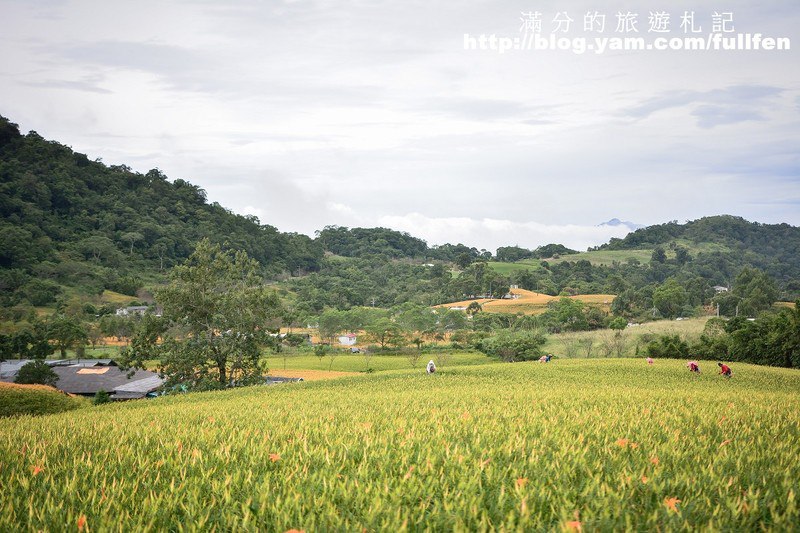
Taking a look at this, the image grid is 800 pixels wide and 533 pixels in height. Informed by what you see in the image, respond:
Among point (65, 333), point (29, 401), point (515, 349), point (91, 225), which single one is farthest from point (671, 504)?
point (91, 225)

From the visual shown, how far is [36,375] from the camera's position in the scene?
3506 centimetres

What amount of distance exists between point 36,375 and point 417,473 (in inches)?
1474

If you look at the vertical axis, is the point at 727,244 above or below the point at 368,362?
above

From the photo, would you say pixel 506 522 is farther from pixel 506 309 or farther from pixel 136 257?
pixel 136 257

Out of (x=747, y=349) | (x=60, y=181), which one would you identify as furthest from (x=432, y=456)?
(x=60, y=181)

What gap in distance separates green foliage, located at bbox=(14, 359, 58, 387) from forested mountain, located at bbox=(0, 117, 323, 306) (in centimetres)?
3556

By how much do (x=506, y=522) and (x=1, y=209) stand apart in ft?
321

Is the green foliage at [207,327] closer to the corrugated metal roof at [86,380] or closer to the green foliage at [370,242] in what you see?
the corrugated metal roof at [86,380]

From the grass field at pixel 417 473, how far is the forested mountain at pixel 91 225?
7048 centimetres

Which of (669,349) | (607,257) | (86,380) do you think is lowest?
(86,380)

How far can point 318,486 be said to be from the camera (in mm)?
5324

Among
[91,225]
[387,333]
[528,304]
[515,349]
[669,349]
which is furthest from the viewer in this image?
[91,225]

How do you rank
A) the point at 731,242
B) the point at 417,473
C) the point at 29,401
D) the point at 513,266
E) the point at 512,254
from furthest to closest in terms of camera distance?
the point at 512,254, the point at 731,242, the point at 513,266, the point at 29,401, the point at 417,473

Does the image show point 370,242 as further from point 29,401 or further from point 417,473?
point 417,473
